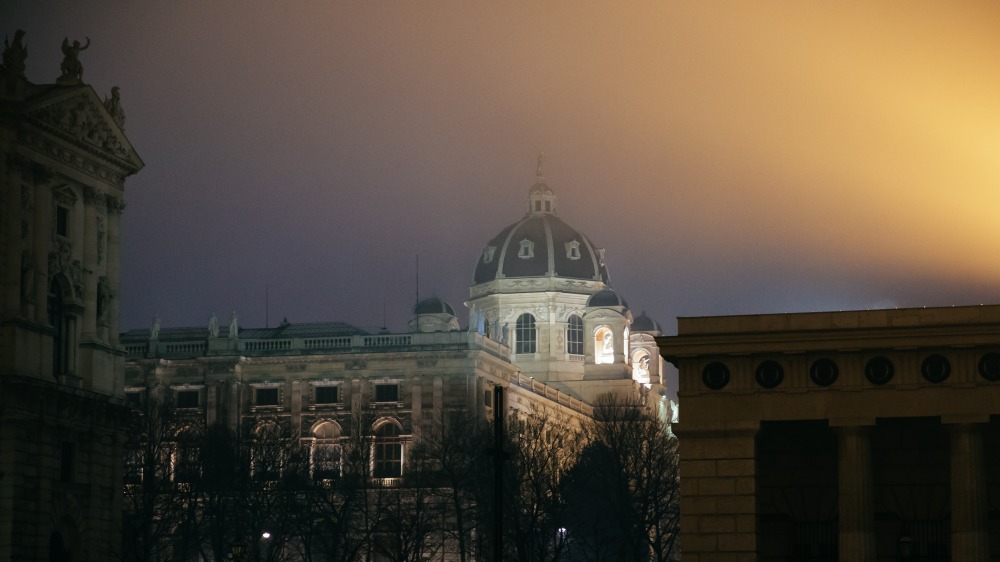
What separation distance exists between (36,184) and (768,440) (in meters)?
41.6

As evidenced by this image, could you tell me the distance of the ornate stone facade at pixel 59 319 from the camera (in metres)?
95.4

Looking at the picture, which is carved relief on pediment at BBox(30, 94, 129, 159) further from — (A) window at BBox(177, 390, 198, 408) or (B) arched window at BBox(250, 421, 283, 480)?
(A) window at BBox(177, 390, 198, 408)

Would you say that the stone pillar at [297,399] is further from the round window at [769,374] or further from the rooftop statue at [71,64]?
Answer: the round window at [769,374]

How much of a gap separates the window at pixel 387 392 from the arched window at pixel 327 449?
408cm

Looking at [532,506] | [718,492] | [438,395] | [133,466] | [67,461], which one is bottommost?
[718,492]

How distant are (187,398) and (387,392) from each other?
53.0ft

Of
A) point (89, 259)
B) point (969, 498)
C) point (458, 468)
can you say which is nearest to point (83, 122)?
point (89, 259)

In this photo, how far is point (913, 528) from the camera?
7031cm

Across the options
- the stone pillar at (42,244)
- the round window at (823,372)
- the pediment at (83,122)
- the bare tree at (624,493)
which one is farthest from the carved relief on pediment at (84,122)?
the round window at (823,372)

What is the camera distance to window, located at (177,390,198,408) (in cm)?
16777

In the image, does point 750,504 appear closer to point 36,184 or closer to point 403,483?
point 36,184

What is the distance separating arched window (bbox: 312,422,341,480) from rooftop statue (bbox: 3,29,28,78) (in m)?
41.3

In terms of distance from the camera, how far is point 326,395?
549 ft

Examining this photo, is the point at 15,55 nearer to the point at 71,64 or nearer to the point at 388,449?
the point at 71,64
